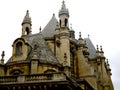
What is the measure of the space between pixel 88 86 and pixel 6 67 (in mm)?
10952

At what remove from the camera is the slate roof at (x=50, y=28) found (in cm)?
4411

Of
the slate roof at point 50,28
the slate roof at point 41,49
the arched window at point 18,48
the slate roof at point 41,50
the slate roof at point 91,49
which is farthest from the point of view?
the slate roof at point 91,49

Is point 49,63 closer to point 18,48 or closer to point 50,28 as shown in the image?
point 18,48

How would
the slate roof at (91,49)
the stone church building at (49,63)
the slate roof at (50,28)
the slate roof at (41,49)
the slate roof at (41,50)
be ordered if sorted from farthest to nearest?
→ the slate roof at (91,49)
the slate roof at (50,28)
the slate roof at (41,49)
the slate roof at (41,50)
the stone church building at (49,63)

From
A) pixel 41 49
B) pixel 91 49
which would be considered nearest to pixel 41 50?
pixel 41 49

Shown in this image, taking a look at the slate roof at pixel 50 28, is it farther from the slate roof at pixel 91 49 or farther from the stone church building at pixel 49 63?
the slate roof at pixel 91 49

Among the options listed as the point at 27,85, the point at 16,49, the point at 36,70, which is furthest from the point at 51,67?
the point at 27,85

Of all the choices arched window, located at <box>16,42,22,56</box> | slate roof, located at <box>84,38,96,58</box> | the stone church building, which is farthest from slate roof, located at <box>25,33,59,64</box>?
slate roof, located at <box>84,38,96,58</box>

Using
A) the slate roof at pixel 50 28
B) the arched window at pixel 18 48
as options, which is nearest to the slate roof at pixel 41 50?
the arched window at pixel 18 48

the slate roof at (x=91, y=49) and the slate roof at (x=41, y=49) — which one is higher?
the slate roof at (x=91, y=49)

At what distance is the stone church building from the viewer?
29.5 meters

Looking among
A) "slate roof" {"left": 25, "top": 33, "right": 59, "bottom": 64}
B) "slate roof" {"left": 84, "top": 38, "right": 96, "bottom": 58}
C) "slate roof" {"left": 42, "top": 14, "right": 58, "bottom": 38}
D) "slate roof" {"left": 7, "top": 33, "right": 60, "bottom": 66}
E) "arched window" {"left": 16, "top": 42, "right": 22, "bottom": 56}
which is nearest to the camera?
"slate roof" {"left": 7, "top": 33, "right": 60, "bottom": 66}

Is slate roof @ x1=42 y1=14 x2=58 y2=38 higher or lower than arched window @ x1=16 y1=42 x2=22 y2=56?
higher

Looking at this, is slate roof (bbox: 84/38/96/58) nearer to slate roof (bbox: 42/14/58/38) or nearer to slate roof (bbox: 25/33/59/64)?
slate roof (bbox: 42/14/58/38)
